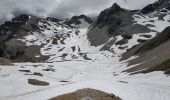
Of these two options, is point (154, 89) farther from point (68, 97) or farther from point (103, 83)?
point (68, 97)

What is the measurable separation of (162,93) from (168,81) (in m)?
8.51

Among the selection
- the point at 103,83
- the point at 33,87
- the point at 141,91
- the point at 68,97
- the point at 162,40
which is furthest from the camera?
the point at 162,40

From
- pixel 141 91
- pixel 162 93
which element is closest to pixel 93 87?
pixel 141 91

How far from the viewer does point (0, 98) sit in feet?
133

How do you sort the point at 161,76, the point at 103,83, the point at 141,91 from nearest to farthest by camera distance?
the point at 141,91
the point at 103,83
the point at 161,76

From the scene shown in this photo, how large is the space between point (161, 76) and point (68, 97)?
2187 centimetres

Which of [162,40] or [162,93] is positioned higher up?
[162,40]

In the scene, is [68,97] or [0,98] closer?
[68,97]

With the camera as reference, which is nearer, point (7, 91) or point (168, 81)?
point (168, 81)

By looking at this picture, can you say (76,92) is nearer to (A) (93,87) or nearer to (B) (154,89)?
(A) (93,87)

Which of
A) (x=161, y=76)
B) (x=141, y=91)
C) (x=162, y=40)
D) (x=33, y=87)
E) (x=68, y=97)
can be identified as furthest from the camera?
(x=162, y=40)

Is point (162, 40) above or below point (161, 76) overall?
above

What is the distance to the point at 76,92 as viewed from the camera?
3288 cm

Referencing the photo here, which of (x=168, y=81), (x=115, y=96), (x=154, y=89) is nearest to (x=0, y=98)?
(x=115, y=96)
